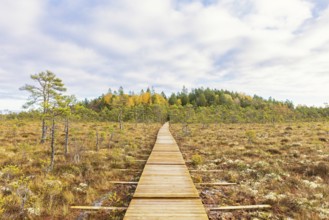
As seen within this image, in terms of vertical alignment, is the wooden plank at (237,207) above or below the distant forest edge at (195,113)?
below

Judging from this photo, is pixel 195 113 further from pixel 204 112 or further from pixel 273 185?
pixel 273 185

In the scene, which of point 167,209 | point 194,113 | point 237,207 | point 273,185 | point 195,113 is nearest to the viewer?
point 167,209

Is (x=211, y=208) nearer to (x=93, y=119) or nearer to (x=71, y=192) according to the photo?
(x=71, y=192)

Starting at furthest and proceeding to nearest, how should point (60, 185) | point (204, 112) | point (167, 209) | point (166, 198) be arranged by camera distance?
point (204, 112) → point (60, 185) → point (166, 198) → point (167, 209)

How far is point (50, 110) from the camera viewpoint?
9.65 meters

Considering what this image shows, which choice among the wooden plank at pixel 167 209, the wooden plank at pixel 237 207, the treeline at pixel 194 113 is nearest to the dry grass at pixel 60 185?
the wooden plank at pixel 167 209

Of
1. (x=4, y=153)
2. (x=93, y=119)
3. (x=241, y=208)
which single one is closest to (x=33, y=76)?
(x=4, y=153)

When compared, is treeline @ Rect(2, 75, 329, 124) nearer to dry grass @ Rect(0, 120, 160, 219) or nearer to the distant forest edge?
the distant forest edge

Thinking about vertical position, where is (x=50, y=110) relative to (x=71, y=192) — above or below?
above

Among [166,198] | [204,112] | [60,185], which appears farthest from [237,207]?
[204,112]

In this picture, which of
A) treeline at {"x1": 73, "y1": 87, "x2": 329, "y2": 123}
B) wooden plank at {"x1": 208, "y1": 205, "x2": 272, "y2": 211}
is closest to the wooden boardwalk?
wooden plank at {"x1": 208, "y1": 205, "x2": 272, "y2": 211}

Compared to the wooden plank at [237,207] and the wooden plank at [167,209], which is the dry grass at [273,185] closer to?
the wooden plank at [237,207]

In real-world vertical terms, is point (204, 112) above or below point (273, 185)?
above

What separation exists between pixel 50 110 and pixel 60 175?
126 inches
